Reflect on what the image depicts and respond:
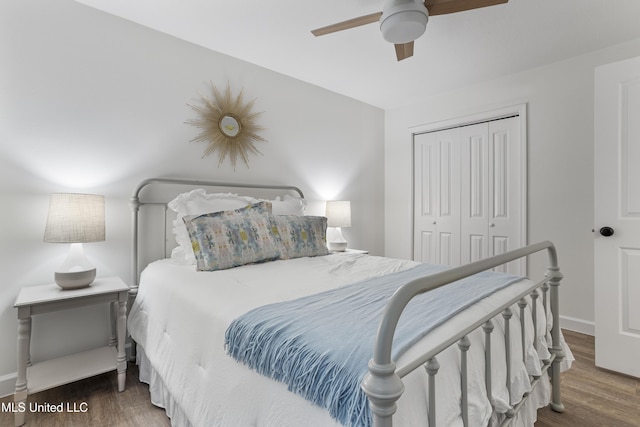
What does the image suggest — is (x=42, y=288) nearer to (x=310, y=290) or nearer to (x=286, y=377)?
(x=310, y=290)

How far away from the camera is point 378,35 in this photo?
2506 millimetres

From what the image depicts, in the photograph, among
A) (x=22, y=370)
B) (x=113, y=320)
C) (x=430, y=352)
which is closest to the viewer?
(x=430, y=352)

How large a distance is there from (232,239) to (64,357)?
125 cm

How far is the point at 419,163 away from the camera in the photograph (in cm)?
401

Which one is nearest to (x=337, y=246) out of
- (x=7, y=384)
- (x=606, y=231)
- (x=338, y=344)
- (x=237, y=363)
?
(x=606, y=231)

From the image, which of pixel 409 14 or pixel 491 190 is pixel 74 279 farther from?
pixel 491 190

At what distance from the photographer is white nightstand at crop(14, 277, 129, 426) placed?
1.63 metres

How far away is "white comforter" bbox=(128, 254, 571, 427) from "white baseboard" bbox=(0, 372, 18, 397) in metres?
0.66

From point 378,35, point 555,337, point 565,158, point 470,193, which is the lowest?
point 555,337

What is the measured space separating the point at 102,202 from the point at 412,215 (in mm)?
3245

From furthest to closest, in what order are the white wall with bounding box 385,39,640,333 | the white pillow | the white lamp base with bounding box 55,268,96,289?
the white wall with bounding box 385,39,640,333
the white pillow
the white lamp base with bounding box 55,268,96,289

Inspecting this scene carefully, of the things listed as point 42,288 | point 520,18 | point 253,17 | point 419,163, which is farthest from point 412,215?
point 42,288

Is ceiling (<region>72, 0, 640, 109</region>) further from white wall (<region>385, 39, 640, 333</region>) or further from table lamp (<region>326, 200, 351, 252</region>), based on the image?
table lamp (<region>326, 200, 351, 252</region>)

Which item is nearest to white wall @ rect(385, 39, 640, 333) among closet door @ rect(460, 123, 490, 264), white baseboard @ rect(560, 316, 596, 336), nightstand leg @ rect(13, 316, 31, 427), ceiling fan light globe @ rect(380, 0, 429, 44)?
white baseboard @ rect(560, 316, 596, 336)
